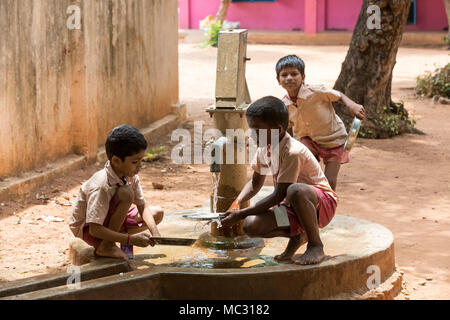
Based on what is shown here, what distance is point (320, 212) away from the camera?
3.83m

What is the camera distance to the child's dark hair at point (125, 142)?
3.65m

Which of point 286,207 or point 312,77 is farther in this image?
point 312,77

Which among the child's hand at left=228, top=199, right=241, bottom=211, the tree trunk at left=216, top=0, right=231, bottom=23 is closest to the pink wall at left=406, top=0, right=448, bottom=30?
the tree trunk at left=216, top=0, right=231, bottom=23

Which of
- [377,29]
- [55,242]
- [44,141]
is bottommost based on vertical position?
[55,242]

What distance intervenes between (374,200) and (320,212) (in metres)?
2.53

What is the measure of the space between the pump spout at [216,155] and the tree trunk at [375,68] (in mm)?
5235

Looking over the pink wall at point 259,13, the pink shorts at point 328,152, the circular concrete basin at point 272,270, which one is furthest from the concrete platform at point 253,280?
the pink wall at point 259,13

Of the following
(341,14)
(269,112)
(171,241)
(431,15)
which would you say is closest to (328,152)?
(269,112)

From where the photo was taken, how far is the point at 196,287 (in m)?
3.56

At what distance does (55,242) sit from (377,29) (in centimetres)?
542

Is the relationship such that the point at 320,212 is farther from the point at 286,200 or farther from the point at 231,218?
the point at 231,218

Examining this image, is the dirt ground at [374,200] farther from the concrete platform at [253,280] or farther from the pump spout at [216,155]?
the pump spout at [216,155]
